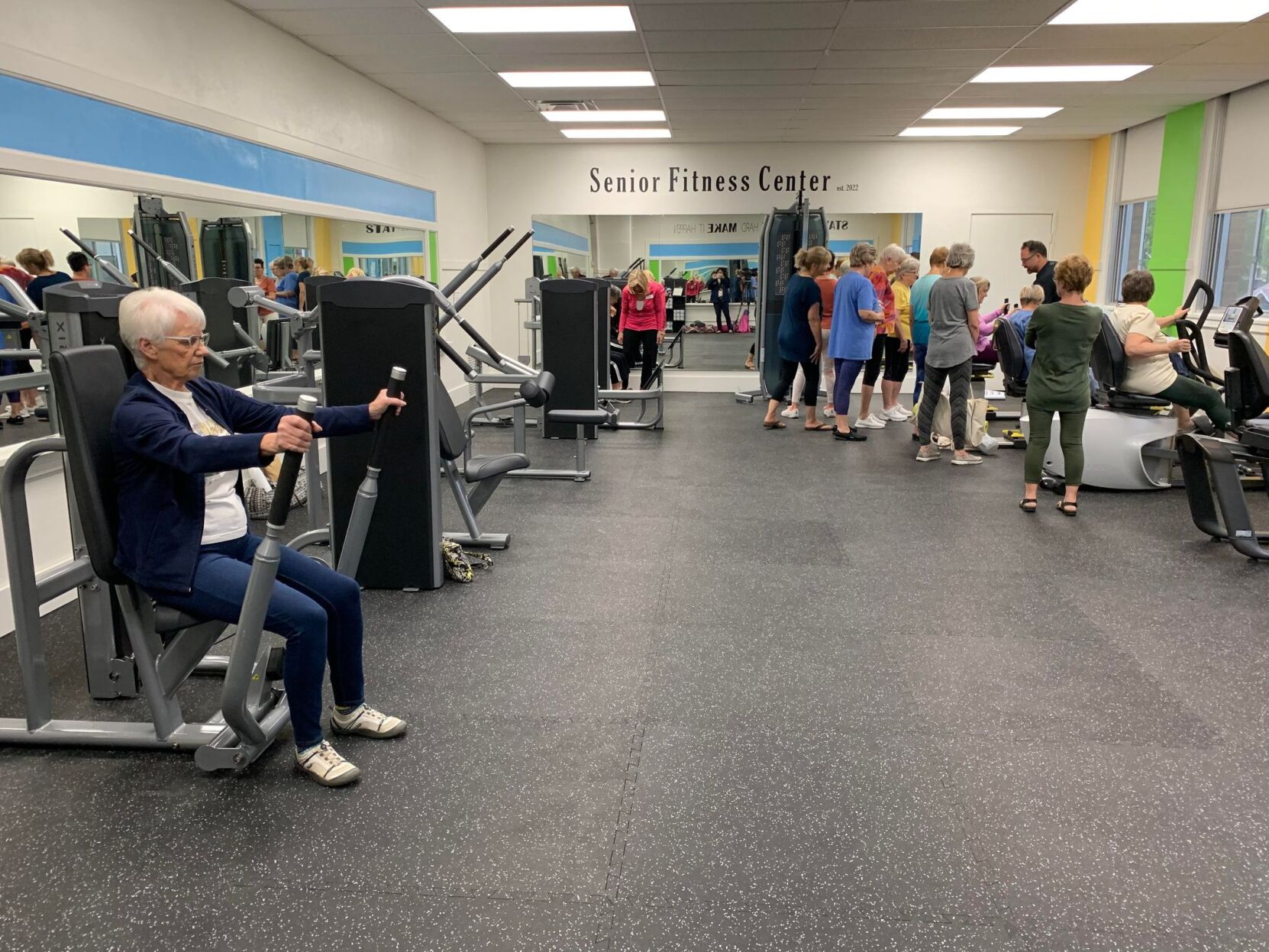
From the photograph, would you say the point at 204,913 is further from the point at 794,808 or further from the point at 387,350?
the point at 387,350

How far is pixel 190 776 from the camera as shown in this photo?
8.14 feet

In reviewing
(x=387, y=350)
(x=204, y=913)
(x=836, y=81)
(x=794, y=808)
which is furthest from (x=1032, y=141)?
(x=204, y=913)

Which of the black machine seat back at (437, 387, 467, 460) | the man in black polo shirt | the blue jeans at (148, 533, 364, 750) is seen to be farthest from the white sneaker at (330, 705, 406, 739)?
the man in black polo shirt

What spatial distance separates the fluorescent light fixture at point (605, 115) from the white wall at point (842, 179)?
5.44ft

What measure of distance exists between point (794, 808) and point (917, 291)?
5612mm

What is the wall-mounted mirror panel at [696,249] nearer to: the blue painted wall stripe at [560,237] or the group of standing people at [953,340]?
the blue painted wall stripe at [560,237]

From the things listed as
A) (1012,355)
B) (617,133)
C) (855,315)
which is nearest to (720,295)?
(617,133)

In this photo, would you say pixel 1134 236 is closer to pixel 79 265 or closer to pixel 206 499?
pixel 79 265

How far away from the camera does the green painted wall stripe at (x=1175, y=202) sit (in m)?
8.56

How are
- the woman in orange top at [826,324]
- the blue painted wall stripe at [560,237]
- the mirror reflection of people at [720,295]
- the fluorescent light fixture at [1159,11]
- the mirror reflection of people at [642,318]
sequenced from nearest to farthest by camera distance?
the fluorescent light fixture at [1159,11]
the woman in orange top at [826,324]
the mirror reflection of people at [642,318]
the blue painted wall stripe at [560,237]
the mirror reflection of people at [720,295]

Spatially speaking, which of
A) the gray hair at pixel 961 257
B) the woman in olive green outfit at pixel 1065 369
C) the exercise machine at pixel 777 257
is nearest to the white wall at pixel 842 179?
the exercise machine at pixel 777 257

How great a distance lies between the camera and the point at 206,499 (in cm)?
237

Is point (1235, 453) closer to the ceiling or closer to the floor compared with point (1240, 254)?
closer to the floor

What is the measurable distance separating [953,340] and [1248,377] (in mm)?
1798
